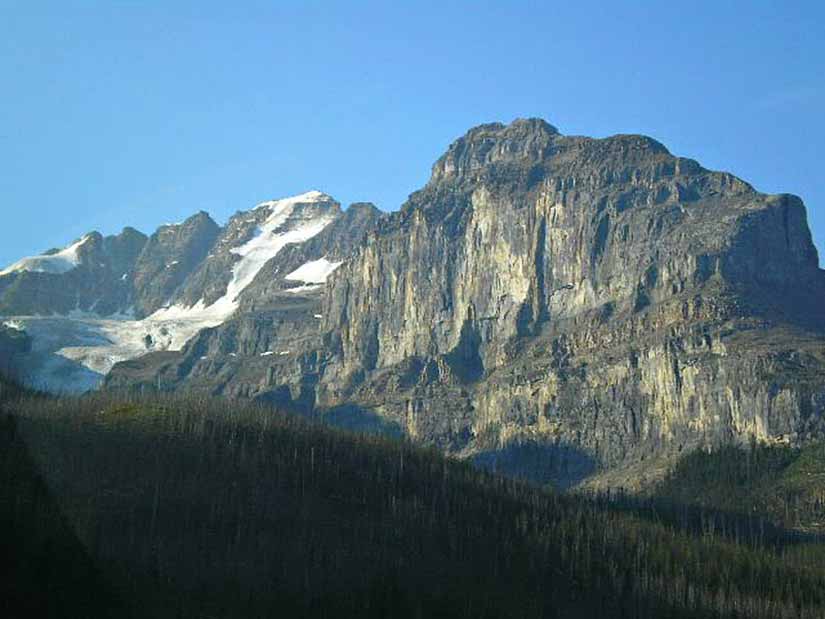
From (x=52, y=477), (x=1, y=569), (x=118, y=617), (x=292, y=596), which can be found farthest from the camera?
(x=52, y=477)

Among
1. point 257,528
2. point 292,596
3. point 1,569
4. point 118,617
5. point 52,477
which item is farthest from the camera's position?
point 257,528

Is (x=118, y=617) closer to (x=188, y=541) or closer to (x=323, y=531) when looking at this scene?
(x=188, y=541)

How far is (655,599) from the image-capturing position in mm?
196125

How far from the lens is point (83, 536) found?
155125 mm

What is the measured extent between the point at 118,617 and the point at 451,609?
189ft

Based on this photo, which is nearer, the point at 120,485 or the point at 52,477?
the point at 52,477

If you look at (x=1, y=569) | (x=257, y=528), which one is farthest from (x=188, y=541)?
(x=1, y=569)

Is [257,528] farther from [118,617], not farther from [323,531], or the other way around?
[118,617]

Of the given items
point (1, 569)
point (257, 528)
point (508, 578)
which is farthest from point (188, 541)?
point (1, 569)

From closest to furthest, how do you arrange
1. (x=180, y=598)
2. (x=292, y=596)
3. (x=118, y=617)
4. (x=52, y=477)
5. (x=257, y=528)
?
(x=118, y=617)
(x=180, y=598)
(x=292, y=596)
(x=52, y=477)
(x=257, y=528)

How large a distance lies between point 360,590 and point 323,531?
96.7ft

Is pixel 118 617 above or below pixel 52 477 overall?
below

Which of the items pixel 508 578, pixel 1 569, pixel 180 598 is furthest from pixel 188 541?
pixel 1 569

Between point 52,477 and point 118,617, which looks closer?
point 118,617
